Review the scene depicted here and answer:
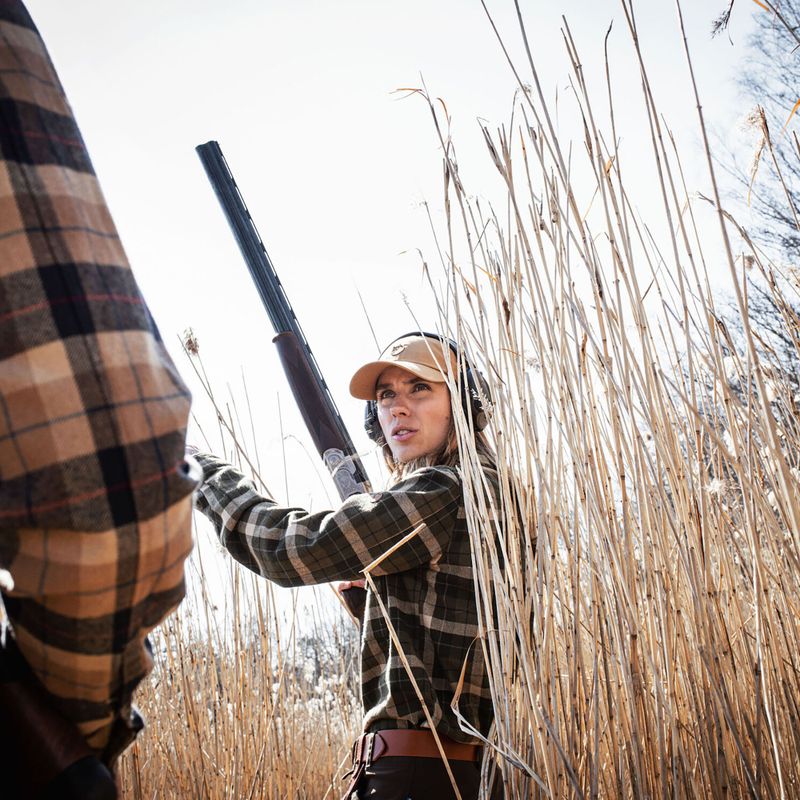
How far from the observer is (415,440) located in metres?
1.41

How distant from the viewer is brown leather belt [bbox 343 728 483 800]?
→ 1.06 meters

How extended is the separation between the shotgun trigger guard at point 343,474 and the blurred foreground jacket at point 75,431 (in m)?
1.28

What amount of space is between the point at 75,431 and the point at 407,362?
3.40 ft

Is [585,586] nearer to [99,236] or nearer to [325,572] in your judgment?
[325,572]

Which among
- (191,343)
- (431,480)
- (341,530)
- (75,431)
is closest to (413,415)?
(431,480)

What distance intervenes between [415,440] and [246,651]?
0.73 meters

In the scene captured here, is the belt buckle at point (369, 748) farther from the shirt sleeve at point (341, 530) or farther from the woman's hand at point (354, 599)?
the woman's hand at point (354, 599)

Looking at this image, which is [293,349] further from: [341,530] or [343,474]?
[341,530]

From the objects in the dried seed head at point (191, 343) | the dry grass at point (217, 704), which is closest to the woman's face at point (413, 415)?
the dried seed head at point (191, 343)

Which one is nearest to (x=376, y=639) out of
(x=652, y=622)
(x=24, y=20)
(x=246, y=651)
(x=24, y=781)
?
(x=652, y=622)

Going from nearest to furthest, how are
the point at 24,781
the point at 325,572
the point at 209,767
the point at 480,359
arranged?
the point at 24,781, the point at 480,359, the point at 325,572, the point at 209,767

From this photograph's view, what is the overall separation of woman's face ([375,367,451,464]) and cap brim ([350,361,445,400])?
0.03 meters

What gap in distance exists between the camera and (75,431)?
40 cm

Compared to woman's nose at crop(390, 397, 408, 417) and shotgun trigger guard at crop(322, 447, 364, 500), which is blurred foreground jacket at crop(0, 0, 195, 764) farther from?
shotgun trigger guard at crop(322, 447, 364, 500)
